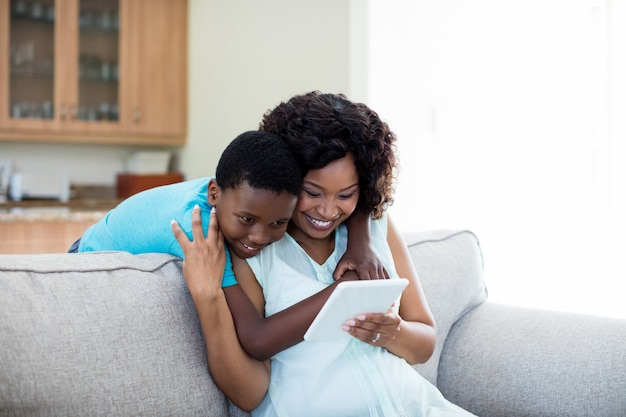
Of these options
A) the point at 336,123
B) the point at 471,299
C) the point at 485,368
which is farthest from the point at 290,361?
the point at 471,299

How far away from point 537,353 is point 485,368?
14 cm

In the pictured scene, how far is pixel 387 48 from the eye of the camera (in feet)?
9.87

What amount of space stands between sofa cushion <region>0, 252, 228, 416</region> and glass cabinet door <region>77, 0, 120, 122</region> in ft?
9.58

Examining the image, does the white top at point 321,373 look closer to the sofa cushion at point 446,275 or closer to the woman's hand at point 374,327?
the woman's hand at point 374,327

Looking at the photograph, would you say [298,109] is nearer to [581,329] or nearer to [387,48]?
[581,329]

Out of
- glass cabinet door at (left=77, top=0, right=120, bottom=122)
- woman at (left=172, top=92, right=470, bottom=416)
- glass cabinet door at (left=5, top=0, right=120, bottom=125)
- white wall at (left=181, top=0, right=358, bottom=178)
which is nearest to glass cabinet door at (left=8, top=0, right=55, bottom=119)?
glass cabinet door at (left=5, top=0, right=120, bottom=125)

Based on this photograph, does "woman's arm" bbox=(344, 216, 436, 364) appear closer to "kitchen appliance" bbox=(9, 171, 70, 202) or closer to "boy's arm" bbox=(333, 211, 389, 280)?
"boy's arm" bbox=(333, 211, 389, 280)

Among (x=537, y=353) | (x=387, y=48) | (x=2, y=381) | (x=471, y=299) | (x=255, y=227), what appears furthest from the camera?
(x=387, y=48)

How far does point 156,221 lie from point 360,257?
1.32ft

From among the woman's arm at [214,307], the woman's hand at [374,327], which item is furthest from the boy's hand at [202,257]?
the woman's hand at [374,327]

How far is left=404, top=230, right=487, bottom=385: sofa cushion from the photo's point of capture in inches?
74.1

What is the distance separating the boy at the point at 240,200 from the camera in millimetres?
1231

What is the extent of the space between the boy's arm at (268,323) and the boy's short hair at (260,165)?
8.0 inches

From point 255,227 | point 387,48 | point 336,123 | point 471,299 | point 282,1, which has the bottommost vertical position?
point 471,299
